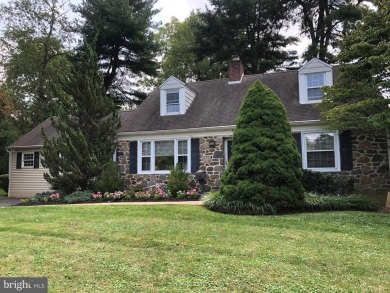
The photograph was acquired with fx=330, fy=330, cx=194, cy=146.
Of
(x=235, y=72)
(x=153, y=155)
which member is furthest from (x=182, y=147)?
(x=235, y=72)

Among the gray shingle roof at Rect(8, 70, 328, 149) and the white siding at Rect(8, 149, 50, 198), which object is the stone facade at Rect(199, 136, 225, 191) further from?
the white siding at Rect(8, 149, 50, 198)

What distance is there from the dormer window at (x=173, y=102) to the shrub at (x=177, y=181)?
127 inches

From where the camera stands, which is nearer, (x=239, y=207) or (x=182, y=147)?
(x=239, y=207)

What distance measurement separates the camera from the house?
11.2 meters

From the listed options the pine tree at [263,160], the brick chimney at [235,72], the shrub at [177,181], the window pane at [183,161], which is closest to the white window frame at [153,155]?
the window pane at [183,161]

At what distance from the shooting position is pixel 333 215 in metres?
7.80

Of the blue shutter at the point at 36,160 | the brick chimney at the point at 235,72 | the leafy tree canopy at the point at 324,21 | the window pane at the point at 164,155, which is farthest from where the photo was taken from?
the leafy tree canopy at the point at 324,21

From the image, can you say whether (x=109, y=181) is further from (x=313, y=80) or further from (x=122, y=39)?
(x=122, y=39)

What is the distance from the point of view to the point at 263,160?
8.80 metres

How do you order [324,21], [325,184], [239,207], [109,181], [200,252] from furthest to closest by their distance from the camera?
1. [324,21]
2. [109,181]
3. [325,184]
4. [239,207]
5. [200,252]

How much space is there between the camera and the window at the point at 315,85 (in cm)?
1266

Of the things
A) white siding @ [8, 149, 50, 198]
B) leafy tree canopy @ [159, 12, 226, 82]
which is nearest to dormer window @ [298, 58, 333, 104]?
white siding @ [8, 149, 50, 198]

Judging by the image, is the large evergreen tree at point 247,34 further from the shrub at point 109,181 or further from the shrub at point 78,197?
the shrub at point 78,197

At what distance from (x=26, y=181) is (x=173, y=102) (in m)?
8.46
